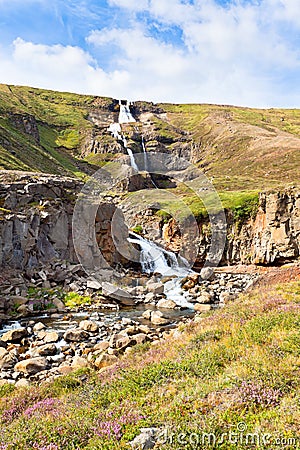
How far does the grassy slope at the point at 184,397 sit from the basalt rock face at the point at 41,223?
17512 millimetres

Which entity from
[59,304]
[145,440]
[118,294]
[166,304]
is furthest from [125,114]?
A: [145,440]

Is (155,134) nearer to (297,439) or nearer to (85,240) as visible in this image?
(85,240)

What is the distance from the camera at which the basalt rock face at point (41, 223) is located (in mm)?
24781

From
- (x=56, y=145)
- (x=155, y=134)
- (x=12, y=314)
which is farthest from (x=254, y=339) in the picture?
(x=155, y=134)

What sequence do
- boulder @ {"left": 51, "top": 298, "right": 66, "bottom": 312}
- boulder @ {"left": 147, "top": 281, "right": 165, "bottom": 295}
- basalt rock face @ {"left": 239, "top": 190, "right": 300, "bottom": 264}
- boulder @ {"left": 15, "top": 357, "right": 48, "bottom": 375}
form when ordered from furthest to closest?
basalt rock face @ {"left": 239, "top": 190, "right": 300, "bottom": 264}
boulder @ {"left": 147, "top": 281, "right": 165, "bottom": 295}
boulder @ {"left": 51, "top": 298, "right": 66, "bottom": 312}
boulder @ {"left": 15, "top": 357, "right": 48, "bottom": 375}

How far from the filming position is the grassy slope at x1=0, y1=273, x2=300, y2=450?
4.86 m

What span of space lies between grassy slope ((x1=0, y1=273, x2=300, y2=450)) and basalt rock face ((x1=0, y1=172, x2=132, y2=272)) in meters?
17.5

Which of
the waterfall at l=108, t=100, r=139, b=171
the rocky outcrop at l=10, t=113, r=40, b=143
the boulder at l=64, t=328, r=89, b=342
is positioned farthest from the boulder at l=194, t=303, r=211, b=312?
the rocky outcrop at l=10, t=113, r=40, b=143

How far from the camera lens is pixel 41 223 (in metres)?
28.5

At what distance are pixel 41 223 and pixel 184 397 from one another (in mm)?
24920

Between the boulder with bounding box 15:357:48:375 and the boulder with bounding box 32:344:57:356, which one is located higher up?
the boulder with bounding box 15:357:48:375

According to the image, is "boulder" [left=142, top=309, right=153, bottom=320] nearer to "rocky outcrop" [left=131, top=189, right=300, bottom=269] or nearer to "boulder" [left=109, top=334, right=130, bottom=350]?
"boulder" [left=109, top=334, right=130, bottom=350]

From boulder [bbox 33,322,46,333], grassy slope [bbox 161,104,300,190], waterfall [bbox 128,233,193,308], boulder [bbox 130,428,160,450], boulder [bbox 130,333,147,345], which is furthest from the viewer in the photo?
grassy slope [bbox 161,104,300,190]

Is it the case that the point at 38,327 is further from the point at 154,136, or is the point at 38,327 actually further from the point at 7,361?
the point at 154,136
